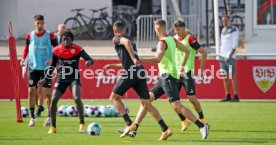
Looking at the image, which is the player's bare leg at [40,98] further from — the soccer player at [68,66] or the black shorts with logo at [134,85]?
the black shorts with logo at [134,85]

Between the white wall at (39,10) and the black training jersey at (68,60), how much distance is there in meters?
22.4

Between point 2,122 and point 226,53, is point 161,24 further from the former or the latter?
point 226,53

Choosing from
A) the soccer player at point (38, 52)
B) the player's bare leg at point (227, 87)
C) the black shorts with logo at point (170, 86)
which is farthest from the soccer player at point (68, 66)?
the player's bare leg at point (227, 87)

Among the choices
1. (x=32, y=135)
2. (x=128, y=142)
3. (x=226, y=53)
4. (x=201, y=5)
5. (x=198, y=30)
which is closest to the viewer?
(x=128, y=142)

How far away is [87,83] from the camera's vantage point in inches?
1041

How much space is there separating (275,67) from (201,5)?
14.4 m

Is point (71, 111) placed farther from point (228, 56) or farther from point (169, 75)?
point (228, 56)

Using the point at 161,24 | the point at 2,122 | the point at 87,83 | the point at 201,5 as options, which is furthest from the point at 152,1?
the point at 161,24

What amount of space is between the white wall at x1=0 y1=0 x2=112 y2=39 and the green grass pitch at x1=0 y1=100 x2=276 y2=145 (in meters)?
16.6

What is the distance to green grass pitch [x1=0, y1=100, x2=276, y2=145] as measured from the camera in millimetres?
15961

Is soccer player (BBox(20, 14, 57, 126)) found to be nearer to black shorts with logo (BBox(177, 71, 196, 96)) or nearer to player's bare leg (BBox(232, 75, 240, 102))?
black shorts with logo (BBox(177, 71, 196, 96))

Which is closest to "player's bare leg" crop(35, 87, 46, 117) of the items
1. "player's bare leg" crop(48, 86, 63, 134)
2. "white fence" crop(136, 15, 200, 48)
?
"player's bare leg" crop(48, 86, 63, 134)

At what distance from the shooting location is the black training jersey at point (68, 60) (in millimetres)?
17391

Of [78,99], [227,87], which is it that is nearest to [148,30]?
[227,87]
